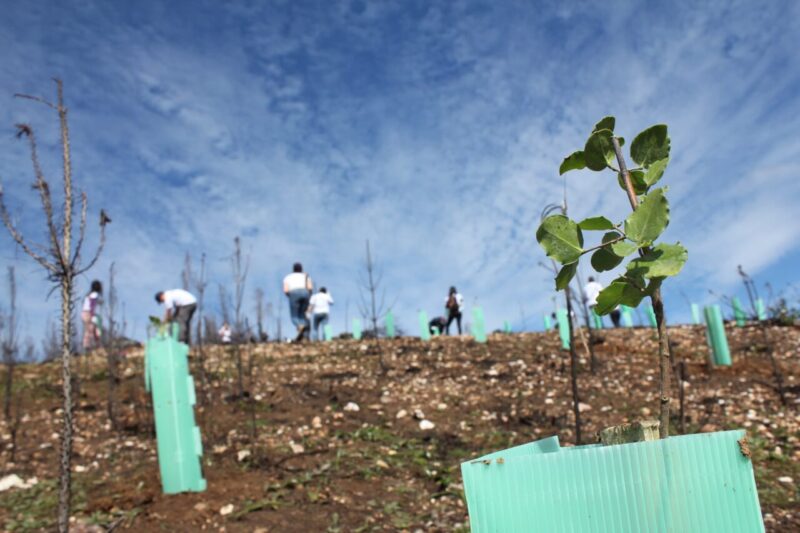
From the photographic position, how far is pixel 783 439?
16.2ft

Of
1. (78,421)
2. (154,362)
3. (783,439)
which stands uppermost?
(154,362)

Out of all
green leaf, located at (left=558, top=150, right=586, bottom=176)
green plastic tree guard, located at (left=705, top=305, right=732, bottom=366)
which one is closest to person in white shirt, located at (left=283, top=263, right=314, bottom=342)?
green plastic tree guard, located at (left=705, top=305, right=732, bottom=366)

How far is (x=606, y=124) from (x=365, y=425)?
5662mm

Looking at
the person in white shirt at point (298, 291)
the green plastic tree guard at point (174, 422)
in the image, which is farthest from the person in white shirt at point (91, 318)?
the green plastic tree guard at point (174, 422)

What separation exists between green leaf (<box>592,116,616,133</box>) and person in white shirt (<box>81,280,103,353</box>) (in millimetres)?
10878

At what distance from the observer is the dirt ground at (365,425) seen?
13.2ft

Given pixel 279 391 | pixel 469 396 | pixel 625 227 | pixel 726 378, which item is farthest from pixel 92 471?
pixel 726 378

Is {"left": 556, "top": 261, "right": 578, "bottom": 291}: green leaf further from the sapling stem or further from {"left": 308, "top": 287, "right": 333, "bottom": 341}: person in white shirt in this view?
{"left": 308, "top": 287, "right": 333, "bottom": 341}: person in white shirt

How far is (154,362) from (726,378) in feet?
22.5

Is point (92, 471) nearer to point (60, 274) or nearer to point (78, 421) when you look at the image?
point (78, 421)

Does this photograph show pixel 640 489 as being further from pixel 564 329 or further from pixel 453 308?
pixel 453 308

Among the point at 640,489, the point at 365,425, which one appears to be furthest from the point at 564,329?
the point at 640,489

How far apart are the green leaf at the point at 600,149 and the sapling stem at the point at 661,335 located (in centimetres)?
1

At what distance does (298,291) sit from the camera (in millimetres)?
10609
